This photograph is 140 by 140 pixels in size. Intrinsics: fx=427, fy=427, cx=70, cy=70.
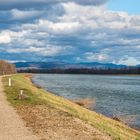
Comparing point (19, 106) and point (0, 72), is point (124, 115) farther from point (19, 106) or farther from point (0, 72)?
point (0, 72)

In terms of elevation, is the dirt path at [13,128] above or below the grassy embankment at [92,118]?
above

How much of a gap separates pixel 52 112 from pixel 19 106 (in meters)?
3.89

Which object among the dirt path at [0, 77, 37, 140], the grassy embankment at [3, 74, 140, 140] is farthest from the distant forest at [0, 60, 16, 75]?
the dirt path at [0, 77, 37, 140]

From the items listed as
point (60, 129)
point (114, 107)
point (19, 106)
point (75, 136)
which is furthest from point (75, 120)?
point (114, 107)

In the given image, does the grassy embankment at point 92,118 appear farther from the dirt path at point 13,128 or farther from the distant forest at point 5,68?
the distant forest at point 5,68

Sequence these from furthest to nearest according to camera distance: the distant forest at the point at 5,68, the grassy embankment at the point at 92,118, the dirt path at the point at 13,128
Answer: the distant forest at the point at 5,68 < the grassy embankment at the point at 92,118 < the dirt path at the point at 13,128

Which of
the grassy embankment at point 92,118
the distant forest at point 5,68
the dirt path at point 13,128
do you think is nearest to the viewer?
the dirt path at point 13,128

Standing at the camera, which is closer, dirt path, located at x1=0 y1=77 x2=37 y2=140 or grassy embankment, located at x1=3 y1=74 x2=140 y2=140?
dirt path, located at x1=0 y1=77 x2=37 y2=140

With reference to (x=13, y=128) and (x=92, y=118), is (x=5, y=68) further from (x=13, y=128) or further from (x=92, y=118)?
(x=13, y=128)

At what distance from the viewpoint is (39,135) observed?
15977 mm

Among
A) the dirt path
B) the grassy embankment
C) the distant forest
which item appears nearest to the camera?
the dirt path

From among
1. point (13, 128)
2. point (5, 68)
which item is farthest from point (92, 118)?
point (5, 68)

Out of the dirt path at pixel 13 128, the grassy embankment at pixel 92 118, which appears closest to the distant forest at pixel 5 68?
the grassy embankment at pixel 92 118

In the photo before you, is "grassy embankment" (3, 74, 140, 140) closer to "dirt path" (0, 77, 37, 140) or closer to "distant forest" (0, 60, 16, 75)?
"dirt path" (0, 77, 37, 140)
